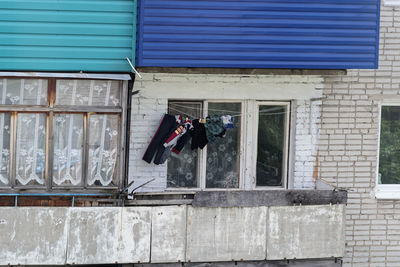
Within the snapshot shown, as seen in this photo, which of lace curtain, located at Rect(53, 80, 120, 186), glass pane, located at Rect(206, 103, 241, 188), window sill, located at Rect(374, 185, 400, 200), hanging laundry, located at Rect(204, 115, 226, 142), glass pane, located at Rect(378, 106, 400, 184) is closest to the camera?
lace curtain, located at Rect(53, 80, 120, 186)

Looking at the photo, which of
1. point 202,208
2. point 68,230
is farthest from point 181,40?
point 68,230

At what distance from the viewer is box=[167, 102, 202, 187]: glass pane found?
857cm

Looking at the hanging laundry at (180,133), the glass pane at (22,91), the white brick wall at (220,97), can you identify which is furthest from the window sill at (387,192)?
the glass pane at (22,91)

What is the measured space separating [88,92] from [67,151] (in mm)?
835

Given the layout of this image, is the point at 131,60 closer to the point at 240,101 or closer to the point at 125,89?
the point at 125,89

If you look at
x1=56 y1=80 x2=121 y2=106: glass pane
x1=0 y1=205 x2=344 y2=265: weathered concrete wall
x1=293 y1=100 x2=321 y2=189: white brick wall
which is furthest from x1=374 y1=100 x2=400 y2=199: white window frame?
x1=56 y1=80 x2=121 y2=106: glass pane

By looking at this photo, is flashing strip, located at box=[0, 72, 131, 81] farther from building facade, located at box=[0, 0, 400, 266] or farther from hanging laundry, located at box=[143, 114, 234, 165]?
hanging laundry, located at box=[143, 114, 234, 165]

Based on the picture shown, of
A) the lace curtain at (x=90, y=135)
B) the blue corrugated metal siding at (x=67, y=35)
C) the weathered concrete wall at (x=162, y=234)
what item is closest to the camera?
the weathered concrete wall at (x=162, y=234)

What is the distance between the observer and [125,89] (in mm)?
8109

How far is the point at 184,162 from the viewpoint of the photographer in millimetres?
8641

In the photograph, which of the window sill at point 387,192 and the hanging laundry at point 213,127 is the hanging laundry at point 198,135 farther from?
the window sill at point 387,192

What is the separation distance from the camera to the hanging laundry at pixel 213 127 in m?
8.38

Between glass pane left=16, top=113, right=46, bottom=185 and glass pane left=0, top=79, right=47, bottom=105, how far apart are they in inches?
7.8

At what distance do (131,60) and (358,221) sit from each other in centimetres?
404
